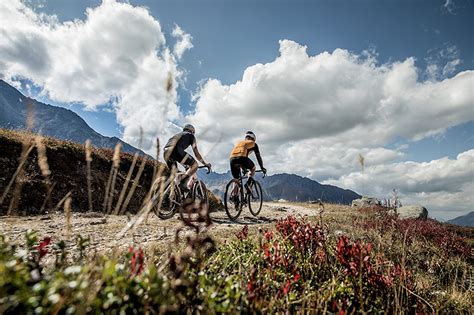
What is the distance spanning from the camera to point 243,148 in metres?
11.4

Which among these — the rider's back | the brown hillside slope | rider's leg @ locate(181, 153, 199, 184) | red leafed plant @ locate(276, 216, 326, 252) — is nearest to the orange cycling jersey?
rider's leg @ locate(181, 153, 199, 184)

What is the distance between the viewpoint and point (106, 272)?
4.42 ft


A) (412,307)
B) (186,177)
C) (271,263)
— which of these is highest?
(186,177)

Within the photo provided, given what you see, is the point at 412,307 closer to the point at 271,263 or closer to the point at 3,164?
the point at 271,263

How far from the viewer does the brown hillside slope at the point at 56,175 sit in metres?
11.6

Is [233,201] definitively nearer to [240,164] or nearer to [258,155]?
[240,164]

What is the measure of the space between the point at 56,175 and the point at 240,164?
8.22m

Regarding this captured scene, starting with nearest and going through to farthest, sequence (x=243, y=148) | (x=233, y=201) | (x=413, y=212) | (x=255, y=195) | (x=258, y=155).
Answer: (x=243, y=148) → (x=233, y=201) → (x=258, y=155) → (x=255, y=195) → (x=413, y=212)

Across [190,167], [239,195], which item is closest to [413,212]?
[239,195]

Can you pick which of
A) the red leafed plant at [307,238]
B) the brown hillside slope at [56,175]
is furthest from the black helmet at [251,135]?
the red leafed plant at [307,238]

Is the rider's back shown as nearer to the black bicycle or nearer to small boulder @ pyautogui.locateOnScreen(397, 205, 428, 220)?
the black bicycle

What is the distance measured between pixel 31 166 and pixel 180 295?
45.1ft

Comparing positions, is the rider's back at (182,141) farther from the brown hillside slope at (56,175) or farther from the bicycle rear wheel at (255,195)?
the bicycle rear wheel at (255,195)

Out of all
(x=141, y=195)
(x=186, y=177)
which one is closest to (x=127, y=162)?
(x=141, y=195)
